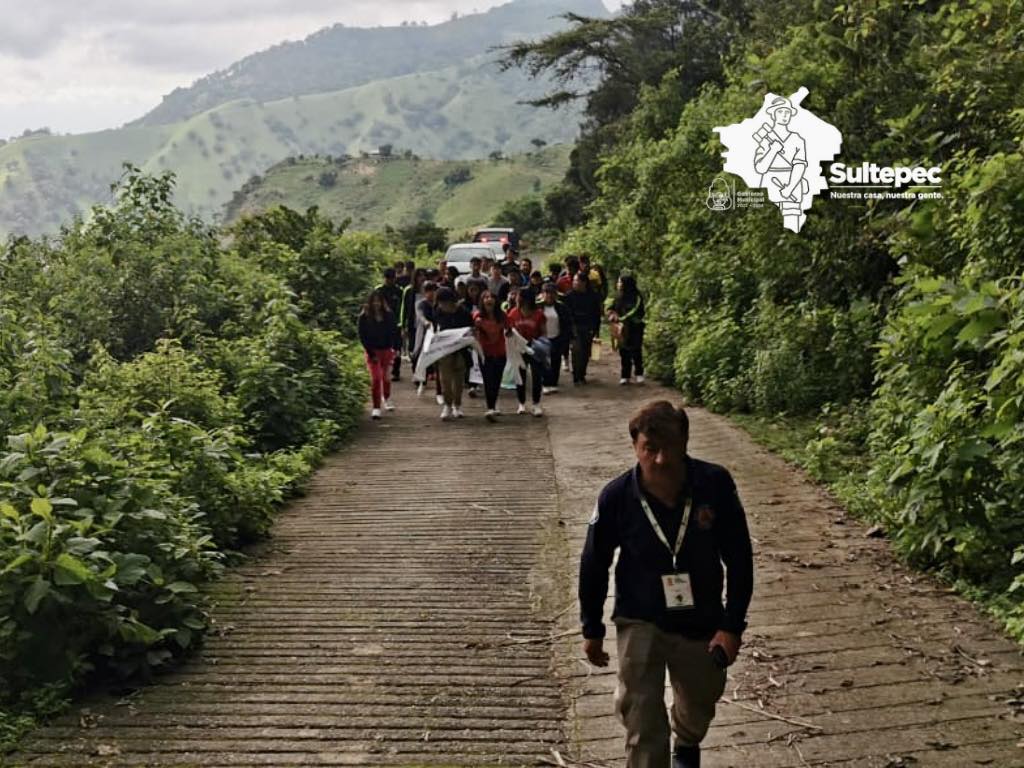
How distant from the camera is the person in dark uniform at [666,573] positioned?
4195 mm

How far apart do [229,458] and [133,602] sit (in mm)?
3269

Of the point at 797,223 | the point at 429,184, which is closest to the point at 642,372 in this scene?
the point at 797,223

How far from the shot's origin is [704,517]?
13.8ft

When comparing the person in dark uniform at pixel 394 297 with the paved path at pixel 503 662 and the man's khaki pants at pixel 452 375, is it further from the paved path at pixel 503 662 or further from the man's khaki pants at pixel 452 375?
the paved path at pixel 503 662

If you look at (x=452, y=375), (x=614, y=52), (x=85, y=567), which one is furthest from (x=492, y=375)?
(x=614, y=52)

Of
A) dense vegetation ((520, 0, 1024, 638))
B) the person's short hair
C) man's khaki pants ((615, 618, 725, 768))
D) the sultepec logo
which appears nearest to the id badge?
man's khaki pants ((615, 618, 725, 768))

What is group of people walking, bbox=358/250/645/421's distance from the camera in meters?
13.7

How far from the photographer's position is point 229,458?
9.80 m

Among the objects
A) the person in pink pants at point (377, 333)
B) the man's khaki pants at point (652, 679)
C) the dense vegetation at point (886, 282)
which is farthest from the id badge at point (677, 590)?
the person in pink pants at point (377, 333)

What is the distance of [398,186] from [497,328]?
89496mm

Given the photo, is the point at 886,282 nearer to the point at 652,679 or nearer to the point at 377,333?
the point at 377,333

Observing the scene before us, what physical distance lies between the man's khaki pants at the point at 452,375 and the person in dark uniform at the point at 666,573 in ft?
31.9

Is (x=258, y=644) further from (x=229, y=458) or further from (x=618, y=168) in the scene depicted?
(x=618, y=168)

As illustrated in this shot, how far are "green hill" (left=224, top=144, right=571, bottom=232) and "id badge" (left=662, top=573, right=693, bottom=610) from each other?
7638cm
